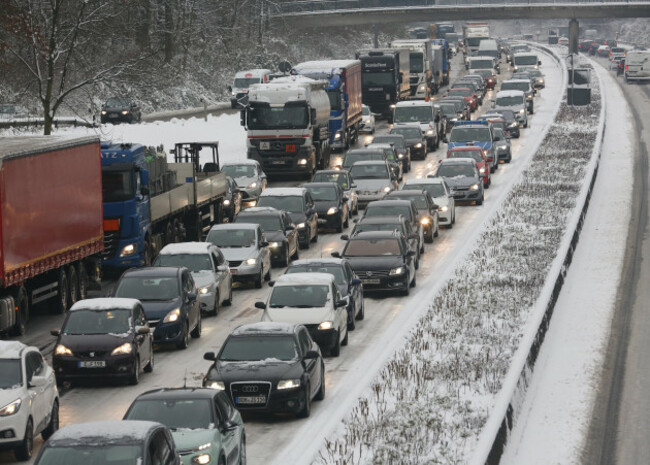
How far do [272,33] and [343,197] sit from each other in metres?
90.3

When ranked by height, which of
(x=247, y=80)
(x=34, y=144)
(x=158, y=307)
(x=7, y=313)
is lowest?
(x=7, y=313)

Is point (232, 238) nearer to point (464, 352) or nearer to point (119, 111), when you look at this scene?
point (464, 352)

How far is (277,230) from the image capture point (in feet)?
123

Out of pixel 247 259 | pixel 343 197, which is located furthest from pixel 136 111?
pixel 247 259

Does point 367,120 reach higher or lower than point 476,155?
higher

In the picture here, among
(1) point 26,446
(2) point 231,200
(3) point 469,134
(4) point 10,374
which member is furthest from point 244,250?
(3) point 469,134

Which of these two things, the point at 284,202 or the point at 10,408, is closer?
the point at 10,408

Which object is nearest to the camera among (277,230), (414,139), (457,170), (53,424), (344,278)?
(53,424)

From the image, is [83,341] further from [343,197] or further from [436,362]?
[343,197]

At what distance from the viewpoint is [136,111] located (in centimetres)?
8338

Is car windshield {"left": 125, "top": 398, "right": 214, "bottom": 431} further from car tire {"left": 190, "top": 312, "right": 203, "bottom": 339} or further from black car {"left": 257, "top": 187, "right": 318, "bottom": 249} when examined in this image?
black car {"left": 257, "top": 187, "right": 318, "bottom": 249}

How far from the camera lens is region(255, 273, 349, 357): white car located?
86.3ft

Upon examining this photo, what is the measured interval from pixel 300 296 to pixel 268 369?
215 inches

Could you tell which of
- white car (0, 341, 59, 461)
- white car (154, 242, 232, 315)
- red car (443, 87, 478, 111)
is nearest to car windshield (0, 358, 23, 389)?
white car (0, 341, 59, 461)
